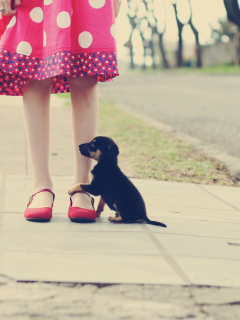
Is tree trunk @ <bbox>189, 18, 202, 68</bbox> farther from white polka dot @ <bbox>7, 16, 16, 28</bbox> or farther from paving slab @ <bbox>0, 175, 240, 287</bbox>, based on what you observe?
white polka dot @ <bbox>7, 16, 16, 28</bbox>

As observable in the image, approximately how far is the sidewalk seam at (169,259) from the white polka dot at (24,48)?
3.34 feet

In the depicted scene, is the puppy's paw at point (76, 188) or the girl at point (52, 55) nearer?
the girl at point (52, 55)

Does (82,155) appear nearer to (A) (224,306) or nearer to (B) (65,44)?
(B) (65,44)

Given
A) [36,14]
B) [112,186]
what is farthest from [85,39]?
[112,186]

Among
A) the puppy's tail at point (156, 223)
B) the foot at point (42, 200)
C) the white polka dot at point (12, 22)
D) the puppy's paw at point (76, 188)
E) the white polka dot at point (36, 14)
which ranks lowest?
the puppy's tail at point (156, 223)

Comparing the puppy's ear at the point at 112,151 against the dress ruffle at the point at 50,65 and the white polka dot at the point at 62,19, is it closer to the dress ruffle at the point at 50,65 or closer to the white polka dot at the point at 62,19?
the dress ruffle at the point at 50,65

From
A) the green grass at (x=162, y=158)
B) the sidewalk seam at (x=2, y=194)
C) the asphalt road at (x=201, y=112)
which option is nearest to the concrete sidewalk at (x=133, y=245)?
→ the sidewalk seam at (x=2, y=194)

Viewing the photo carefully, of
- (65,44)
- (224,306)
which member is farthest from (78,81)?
(224,306)

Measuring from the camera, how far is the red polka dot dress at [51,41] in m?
2.46

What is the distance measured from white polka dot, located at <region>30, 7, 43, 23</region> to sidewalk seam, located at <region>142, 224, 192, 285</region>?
1.13m

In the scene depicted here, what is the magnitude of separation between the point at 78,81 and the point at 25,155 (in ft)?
6.31

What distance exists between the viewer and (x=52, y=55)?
2428mm

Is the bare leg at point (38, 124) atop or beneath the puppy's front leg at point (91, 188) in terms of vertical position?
atop

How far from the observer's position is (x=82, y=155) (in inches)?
103
